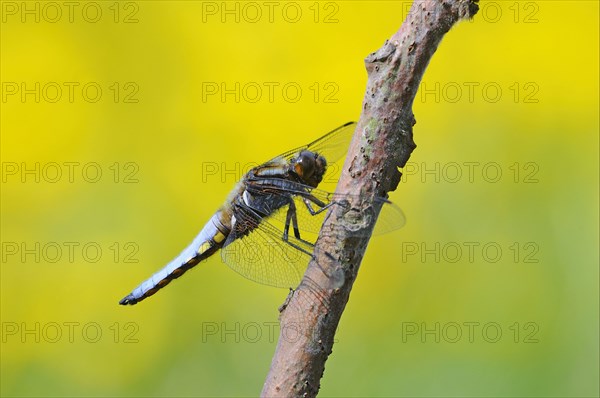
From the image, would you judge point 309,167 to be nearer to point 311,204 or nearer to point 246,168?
point 311,204

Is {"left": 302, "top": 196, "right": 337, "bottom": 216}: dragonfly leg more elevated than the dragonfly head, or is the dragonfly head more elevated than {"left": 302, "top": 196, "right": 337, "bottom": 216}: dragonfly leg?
the dragonfly head


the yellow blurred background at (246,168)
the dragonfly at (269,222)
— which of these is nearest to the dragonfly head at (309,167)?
the dragonfly at (269,222)

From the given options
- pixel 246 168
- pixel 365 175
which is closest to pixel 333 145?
pixel 246 168

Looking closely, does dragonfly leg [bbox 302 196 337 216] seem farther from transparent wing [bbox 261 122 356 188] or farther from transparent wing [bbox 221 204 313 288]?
transparent wing [bbox 261 122 356 188]

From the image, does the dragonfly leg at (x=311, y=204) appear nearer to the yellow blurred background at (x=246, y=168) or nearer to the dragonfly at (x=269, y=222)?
the dragonfly at (x=269, y=222)

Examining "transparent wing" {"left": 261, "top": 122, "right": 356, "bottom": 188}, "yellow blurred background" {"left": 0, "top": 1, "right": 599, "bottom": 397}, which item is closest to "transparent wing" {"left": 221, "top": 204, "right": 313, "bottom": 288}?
"transparent wing" {"left": 261, "top": 122, "right": 356, "bottom": 188}

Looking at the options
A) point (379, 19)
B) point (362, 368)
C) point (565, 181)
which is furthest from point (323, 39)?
point (362, 368)
